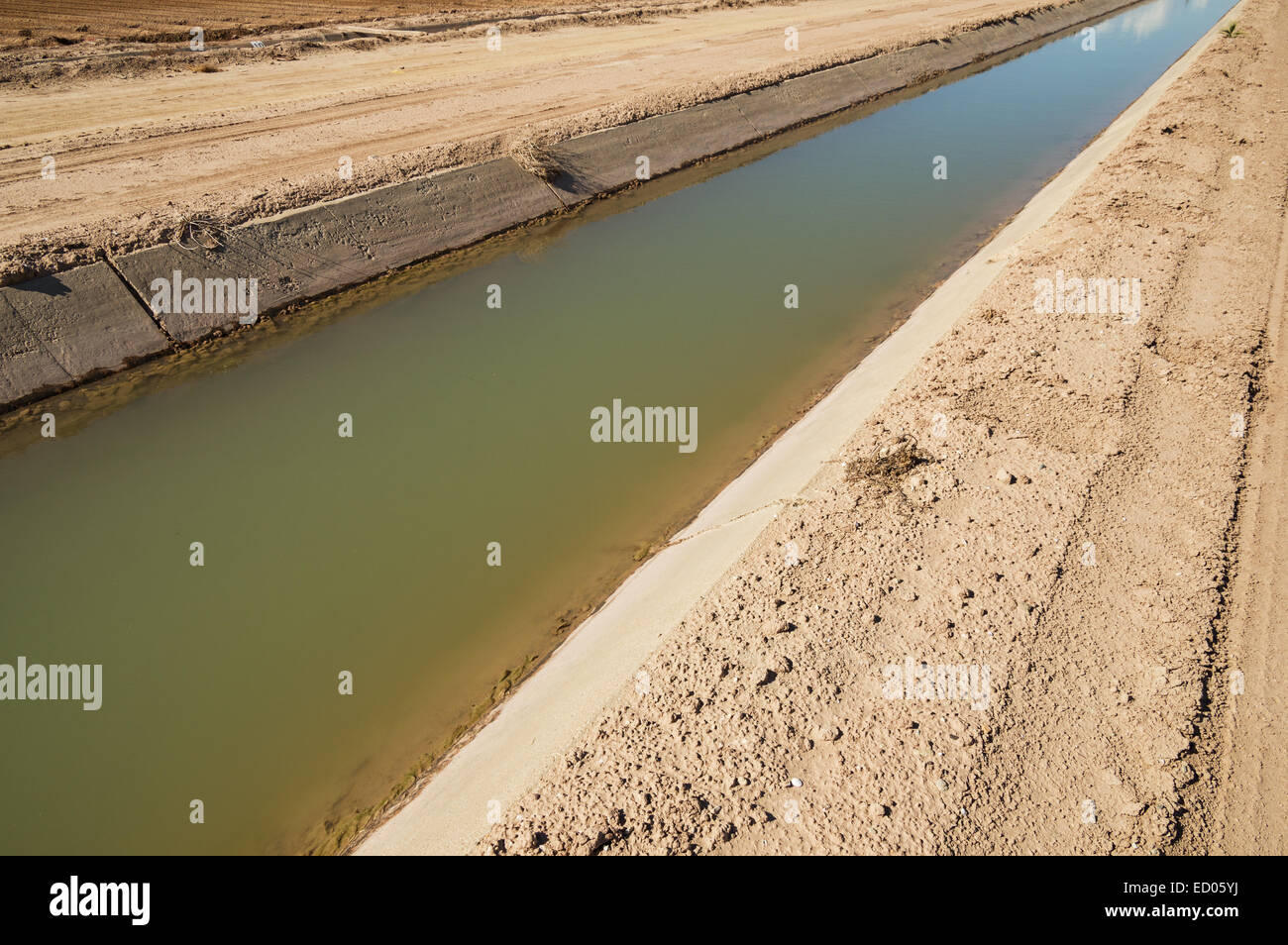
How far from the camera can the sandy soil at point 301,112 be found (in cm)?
901

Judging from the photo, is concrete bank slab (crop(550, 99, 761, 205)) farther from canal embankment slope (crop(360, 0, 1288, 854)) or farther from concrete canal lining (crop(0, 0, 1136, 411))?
canal embankment slope (crop(360, 0, 1288, 854))

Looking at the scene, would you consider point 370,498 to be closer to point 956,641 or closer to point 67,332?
point 67,332

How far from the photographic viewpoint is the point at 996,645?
155 inches

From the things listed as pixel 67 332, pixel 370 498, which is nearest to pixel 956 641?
pixel 370 498

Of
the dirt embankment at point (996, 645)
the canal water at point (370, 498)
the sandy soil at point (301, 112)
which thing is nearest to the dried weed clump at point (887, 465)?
the dirt embankment at point (996, 645)

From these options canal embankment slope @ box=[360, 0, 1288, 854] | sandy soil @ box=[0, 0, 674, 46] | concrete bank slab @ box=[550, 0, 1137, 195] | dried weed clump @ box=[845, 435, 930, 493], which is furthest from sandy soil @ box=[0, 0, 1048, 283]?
dried weed clump @ box=[845, 435, 930, 493]

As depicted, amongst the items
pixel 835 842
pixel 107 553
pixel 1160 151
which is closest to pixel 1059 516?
pixel 835 842

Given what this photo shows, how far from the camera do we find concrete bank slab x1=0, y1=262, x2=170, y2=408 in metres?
7.18

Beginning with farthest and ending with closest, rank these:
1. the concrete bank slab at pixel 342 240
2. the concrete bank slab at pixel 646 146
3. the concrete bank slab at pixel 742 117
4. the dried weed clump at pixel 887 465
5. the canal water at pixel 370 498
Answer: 1. the concrete bank slab at pixel 742 117
2. the concrete bank slab at pixel 646 146
3. the concrete bank slab at pixel 342 240
4. the dried weed clump at pixel 887 465
5. the canal water at pixel 370 498

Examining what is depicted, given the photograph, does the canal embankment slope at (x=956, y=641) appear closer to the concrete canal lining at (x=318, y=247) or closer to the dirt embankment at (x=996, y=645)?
the dirt embankment at (x=996, y=645)

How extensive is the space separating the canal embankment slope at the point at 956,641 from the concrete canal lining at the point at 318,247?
19.8ft

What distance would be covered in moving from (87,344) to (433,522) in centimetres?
451

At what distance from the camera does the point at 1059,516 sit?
4746 millimetres

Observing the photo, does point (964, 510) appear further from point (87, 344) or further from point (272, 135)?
point (272, 135)
